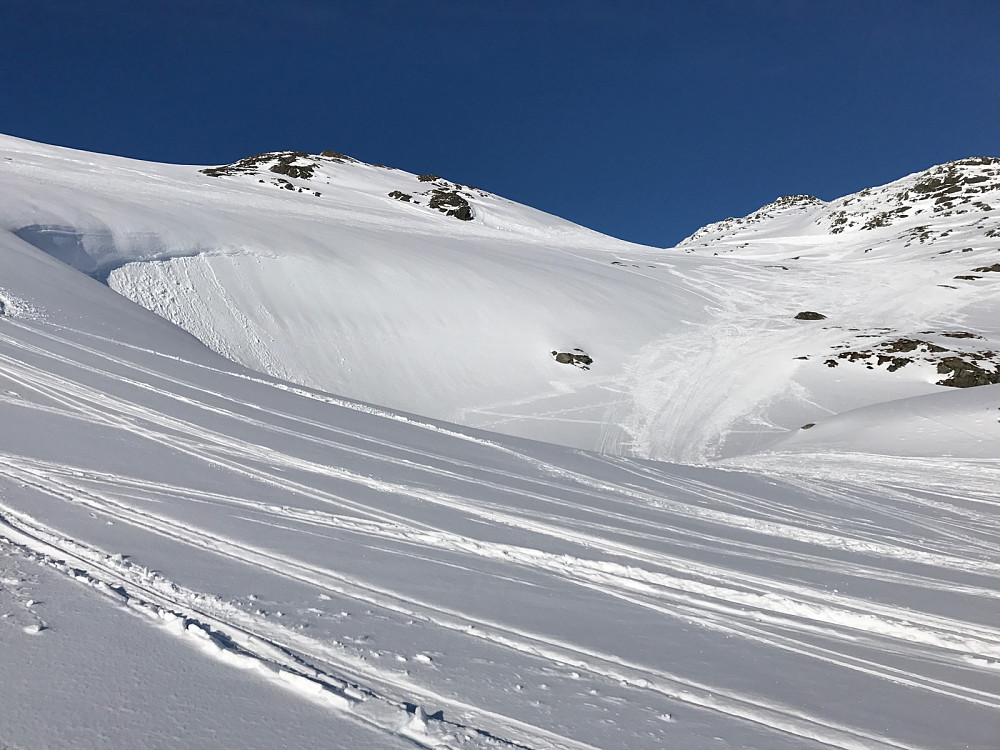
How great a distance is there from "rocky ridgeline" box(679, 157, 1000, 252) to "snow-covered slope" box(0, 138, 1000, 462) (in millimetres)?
29784

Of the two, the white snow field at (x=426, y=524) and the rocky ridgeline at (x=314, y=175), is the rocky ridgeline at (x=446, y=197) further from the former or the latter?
the white snow field at (x=426, y=524)

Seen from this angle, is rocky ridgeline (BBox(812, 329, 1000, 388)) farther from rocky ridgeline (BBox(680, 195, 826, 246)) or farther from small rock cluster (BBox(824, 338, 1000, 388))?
rocky ridgeline (BBox(680, 195, 826, 246))

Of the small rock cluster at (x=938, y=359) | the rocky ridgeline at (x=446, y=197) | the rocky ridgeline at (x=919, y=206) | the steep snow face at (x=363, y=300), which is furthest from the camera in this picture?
the rocky ridgeline at (x=919, y=206)

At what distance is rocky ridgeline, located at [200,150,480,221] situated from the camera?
54500 millimetres

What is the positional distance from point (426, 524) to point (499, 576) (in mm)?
1232

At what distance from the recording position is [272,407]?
32.0 ft

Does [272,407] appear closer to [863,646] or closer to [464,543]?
[464,543]

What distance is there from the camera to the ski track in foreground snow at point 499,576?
128 inches

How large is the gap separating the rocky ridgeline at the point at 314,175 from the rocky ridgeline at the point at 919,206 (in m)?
23.4

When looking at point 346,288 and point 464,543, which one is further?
point 346,288

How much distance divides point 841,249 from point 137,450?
5958 centimetres

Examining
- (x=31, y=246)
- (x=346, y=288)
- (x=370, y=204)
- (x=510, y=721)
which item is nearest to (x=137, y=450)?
(x=510, y=721)

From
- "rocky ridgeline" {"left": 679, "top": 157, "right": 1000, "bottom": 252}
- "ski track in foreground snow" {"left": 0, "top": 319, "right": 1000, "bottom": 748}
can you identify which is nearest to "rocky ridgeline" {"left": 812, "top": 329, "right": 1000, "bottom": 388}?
"ski track in foreground snow" {"left": 0, "top": 319, "right": 1000, "bottom": 748}

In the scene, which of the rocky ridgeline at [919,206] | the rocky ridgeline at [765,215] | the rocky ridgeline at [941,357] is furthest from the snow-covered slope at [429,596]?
the rocky ridgeline at [765,215]
